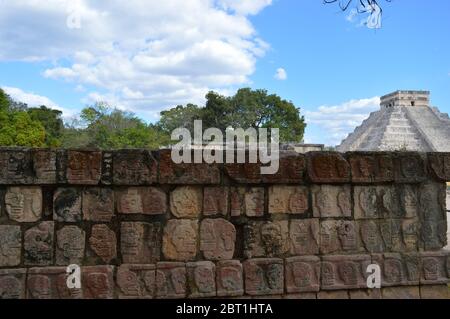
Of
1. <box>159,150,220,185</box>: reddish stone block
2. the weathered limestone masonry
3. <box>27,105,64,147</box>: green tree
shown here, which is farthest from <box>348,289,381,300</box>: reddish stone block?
<box>27,105,64,147</box>: green tree

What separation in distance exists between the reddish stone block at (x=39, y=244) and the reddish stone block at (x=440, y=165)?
3.32 meters

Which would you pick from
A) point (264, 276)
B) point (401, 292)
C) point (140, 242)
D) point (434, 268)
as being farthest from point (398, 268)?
point (140, 242)

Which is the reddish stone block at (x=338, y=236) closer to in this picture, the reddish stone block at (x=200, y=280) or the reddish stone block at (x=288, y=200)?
the reddish stone block at (x=288, y=200)

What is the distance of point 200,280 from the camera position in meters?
3.65

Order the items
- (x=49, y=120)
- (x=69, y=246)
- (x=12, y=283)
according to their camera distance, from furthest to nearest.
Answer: (x=49, y=120)
(x=69, y=246)
(x=12, y=283)

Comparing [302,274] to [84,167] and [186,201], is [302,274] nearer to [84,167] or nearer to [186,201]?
[186,201]

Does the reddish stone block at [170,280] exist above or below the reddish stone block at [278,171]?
below

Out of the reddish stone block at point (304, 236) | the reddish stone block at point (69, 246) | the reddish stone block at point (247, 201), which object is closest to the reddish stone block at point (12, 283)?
the reddish stone block at point (69, 246)

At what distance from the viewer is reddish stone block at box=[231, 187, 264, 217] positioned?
148 inches

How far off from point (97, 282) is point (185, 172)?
3.61 ft

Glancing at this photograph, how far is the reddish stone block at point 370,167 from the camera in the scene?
3.95 meters

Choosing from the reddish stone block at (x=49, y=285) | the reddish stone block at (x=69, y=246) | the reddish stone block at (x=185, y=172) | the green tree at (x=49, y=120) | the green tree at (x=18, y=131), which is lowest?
the reddish stone block at (x=49, y=285)

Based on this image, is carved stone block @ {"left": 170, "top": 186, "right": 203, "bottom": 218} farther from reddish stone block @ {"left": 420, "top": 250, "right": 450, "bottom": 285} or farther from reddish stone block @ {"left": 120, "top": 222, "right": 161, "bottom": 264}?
reddish stone block @ {"left": 420, "top": 250, "right": 450, "bottom": 285}
